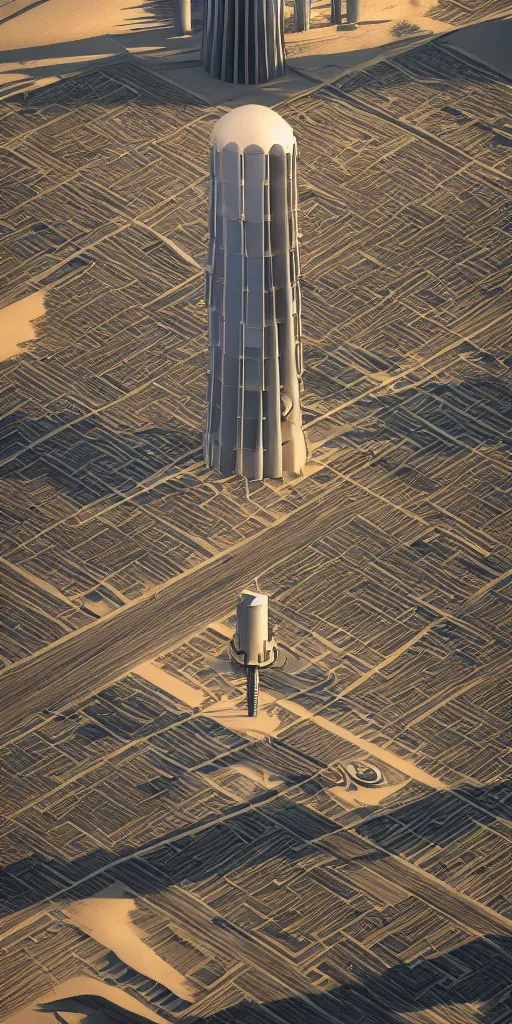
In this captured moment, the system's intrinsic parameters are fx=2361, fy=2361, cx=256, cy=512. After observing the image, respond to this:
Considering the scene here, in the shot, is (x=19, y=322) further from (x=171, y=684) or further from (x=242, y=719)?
(x=242, y=719)

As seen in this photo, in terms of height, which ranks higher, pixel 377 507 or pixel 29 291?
pixel 29 291

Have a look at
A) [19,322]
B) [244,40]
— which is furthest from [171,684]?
[244,40]

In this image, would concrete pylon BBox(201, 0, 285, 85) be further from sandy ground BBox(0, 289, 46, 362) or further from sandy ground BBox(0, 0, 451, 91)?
sandy ground BBox(0, 289, 46, 362)

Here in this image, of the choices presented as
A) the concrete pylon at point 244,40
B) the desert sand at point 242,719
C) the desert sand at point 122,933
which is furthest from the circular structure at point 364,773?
the concrete pylon at point 244,40

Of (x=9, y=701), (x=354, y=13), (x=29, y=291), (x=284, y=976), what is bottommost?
(x=284, y=976)

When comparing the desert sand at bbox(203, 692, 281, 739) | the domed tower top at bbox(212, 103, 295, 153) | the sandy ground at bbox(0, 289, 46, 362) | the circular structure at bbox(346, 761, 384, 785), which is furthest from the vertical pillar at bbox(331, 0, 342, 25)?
the circular structure at bbox(346, 761, 384, 785)

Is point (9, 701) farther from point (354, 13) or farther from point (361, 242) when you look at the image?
point (354, 13)

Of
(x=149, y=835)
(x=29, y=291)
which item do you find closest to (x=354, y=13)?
(x=29, y=291)
